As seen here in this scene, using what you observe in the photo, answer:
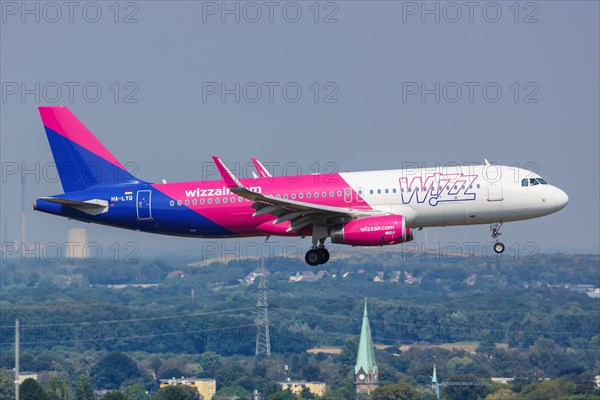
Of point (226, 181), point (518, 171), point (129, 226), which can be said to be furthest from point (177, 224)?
point (518, 171)

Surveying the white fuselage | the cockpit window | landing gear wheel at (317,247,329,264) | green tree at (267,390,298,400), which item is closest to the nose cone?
the white fuselage

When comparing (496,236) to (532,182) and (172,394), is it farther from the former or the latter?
(172,394)

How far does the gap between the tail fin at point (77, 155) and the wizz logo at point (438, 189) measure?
15.9 m

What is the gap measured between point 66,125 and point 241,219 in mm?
13057

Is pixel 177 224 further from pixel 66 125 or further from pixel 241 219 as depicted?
pixel 66 125

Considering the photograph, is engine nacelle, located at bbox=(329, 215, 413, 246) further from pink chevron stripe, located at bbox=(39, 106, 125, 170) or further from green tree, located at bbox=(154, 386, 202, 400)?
green tree, located at bbox=(154, 386, 202, 400)

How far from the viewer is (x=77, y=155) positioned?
2926 inches

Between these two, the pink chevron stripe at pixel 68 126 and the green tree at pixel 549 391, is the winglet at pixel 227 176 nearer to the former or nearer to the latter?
the pink chevron stripe at pixel 68 126

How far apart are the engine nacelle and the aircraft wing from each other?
0.53 metres

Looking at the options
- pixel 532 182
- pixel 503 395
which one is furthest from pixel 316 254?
pixel 503 395

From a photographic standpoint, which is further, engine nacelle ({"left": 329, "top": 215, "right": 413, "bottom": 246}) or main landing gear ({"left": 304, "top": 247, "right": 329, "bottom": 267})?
main landing gear ({"left": 304, "top": 247, "right": 329, "bottom": 267})

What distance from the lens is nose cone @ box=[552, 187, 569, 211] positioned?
6863 centimetres

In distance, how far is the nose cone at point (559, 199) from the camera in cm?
6863

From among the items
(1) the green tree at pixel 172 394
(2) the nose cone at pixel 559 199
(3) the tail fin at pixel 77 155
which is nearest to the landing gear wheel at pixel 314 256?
(3) the tail fin at pixel 77 155
